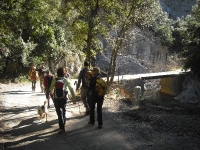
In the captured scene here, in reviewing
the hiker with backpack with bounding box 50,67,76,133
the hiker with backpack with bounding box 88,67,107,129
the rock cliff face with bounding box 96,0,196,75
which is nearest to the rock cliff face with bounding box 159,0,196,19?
the rock cliff face with bounding box 96,0,196,75

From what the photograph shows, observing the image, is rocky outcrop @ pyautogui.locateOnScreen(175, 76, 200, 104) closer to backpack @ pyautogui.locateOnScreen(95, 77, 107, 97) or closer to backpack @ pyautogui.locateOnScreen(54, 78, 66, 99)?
backpack @ pyautogui.locateOnScreen(95, 77, 107, 97)

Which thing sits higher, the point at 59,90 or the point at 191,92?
the point at 59,90

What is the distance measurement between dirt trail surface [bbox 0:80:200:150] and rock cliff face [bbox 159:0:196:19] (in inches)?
1795

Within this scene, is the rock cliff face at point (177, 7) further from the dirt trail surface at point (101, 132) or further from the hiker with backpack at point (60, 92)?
the hiker with backpack at point (60, 92)

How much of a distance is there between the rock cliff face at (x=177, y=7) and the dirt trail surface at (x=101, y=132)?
45604mm

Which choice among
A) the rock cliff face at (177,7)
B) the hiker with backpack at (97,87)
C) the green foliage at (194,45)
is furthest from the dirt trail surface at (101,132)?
the rock cliff face at (177,7)

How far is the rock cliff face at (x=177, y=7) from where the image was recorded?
50.2 meters

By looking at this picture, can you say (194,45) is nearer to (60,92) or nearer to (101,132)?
(101,132)

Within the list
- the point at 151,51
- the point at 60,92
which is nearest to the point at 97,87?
the point at 60,92

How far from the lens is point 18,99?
1120 centimetres

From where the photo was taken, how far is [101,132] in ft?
20.8

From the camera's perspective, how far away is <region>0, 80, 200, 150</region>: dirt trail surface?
213 inches

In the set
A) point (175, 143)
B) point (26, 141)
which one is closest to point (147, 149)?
point (175, 143)

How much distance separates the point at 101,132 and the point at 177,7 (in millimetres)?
50017
